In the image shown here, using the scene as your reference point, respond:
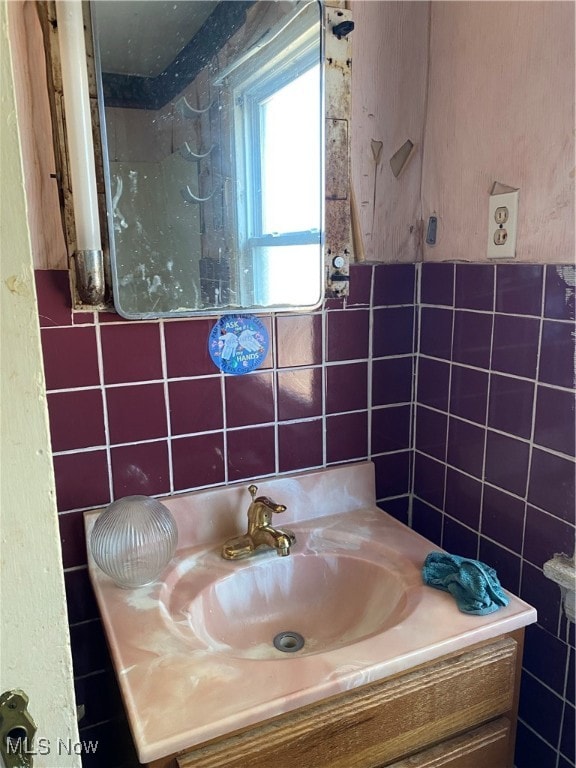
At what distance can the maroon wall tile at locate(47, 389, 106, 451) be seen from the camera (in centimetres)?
97

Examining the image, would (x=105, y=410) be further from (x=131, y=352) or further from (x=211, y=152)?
(x=211, y=152)

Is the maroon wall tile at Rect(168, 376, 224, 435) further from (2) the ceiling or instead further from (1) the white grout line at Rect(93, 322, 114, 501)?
(2) the ceiling

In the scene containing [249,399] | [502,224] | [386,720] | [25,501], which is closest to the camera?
[25,501]

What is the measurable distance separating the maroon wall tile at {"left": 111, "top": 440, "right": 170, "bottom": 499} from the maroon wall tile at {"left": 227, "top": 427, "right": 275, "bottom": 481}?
128 millimetres

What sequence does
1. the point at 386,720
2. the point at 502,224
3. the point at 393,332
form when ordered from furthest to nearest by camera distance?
1. the point at 393,332
2. the point at 502,224
3. the point at 386,720

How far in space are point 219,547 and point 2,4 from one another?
91 cm

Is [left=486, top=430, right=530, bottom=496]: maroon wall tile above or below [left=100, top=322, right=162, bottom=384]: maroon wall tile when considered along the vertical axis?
below

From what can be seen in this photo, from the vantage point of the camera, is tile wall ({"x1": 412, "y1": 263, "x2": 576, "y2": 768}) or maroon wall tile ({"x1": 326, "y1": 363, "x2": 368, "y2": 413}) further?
maroon wall tile ({"x1": 326, "y1": 363, "x2": 368, "y2": 413})

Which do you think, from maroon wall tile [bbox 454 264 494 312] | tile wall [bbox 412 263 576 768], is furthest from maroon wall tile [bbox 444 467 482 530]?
maroon wall tile [bbox 454 264 494 312]

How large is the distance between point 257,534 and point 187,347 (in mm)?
364

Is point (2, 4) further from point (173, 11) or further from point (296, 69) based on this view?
point (296, 69)

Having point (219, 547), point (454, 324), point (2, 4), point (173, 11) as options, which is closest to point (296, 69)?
point (173, 11)

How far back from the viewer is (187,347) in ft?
3.41

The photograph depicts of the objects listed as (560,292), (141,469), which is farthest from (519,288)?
(141,469)
